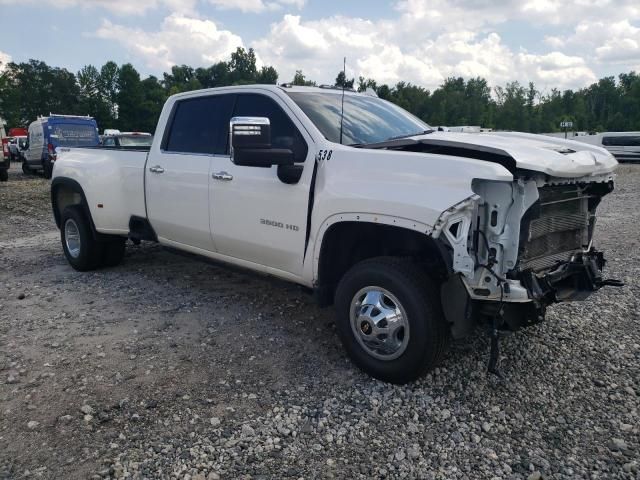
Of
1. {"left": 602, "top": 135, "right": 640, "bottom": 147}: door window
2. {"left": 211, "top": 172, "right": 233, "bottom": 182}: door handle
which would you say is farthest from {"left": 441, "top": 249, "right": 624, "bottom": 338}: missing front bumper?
{"left": 602, "top": 135, "right": 640, "bottom": 147}: door window

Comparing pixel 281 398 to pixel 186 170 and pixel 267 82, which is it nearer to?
pixel 186 170

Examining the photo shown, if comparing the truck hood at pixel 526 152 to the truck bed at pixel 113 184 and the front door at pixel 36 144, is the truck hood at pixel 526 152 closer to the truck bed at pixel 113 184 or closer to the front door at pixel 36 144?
the truck bed at pixel 113 184

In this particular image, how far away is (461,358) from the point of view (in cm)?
396

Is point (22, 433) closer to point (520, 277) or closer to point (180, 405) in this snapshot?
point (180, 405)

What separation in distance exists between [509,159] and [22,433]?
3139mm

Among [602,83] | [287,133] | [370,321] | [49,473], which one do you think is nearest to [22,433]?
[49,473]

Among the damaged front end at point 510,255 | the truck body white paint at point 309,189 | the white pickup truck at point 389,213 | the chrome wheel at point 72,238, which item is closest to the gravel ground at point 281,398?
the white pickup truck at point 389,213

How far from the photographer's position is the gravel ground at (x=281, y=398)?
112 inches

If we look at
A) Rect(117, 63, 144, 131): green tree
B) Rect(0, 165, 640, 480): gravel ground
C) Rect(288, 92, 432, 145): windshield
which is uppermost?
Rect(117, 63, 144, 131): green tree

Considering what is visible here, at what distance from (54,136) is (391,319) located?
768 inches

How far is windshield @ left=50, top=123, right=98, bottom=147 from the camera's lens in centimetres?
1978

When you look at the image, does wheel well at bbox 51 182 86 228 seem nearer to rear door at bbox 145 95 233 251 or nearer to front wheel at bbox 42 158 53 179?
rear door at bbox 145 95 233 251

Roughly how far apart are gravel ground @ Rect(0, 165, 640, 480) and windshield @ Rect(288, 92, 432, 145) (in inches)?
63.9

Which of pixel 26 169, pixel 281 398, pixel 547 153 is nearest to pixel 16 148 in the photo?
pixel 26 169
